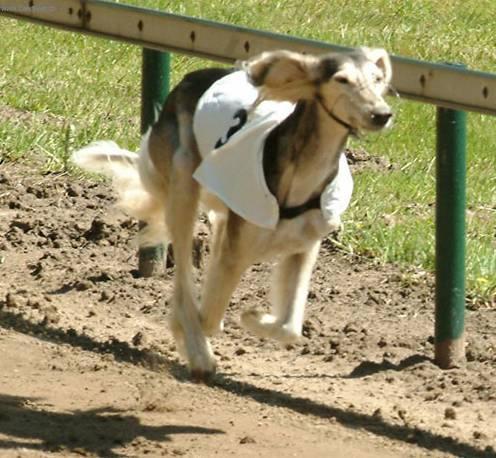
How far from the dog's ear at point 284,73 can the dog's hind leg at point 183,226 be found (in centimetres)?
78

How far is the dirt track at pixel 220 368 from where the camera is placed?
21.8ft

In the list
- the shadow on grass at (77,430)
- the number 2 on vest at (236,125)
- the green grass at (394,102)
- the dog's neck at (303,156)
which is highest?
the green grass at (394,102)

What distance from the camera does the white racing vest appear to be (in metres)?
6.94

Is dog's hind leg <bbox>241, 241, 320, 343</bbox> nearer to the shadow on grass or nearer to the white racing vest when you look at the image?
the white racing vest

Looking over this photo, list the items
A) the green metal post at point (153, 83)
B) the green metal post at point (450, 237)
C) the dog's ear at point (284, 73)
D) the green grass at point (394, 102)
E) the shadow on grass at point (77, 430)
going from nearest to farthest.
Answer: the shadow on grass at point (77, 430)
the dog's ear at point (284, 73)
the green metal post at point (450, 237)
the green metal post at point (153, 83)
the green grass at point (394, 102)

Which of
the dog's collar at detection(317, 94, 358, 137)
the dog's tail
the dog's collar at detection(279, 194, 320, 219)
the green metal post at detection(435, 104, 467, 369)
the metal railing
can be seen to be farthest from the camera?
the dog's tail

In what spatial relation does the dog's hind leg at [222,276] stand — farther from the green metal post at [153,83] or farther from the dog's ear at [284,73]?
the green metal post at [153,83]

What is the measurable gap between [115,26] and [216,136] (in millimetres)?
1279

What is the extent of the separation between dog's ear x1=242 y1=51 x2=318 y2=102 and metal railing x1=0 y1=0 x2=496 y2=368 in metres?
0.48

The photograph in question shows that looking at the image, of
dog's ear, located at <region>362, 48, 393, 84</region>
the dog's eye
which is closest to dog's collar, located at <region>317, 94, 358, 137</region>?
the dog's eye

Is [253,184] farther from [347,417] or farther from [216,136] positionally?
[347,417]

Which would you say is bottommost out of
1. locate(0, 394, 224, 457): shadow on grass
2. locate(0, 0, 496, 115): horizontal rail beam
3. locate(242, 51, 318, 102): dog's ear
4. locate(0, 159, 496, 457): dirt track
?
locate(0, 394, 224, 457): shadow on grass

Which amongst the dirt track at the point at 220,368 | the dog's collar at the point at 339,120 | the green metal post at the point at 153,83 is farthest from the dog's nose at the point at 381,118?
the green metal post at the point at 153,83

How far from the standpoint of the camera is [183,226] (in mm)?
7617
